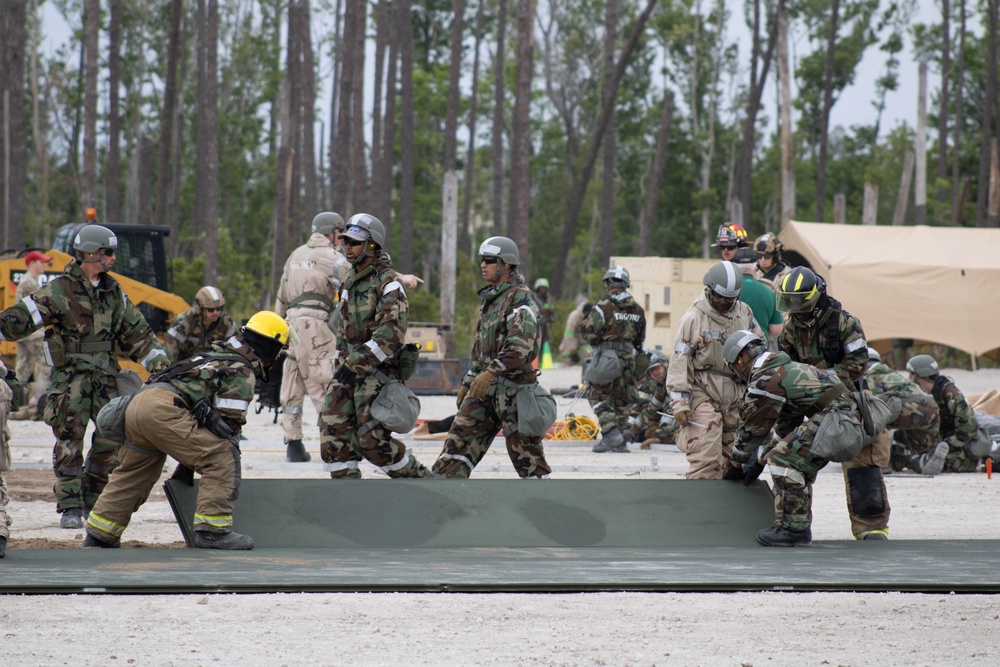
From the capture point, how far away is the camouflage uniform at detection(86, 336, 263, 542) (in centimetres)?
718

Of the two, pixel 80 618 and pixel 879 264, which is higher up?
pixel 879 264

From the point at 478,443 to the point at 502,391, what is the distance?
1.36 feet

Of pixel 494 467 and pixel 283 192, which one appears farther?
pixel 283 192

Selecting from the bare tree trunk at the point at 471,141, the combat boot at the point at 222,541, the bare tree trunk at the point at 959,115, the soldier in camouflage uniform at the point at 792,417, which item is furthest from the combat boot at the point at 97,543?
the bare tree trunk at the point at 471,141

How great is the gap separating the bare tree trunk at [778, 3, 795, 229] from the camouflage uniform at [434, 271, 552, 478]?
25.8 meters

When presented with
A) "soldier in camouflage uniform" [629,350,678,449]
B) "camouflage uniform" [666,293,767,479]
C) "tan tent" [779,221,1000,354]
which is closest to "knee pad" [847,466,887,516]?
"camouflage uniform" [666,293,767,479]

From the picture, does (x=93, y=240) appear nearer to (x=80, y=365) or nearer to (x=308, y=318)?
(x=80, y=365)

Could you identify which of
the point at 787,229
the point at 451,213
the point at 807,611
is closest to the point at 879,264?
the point at 787,229

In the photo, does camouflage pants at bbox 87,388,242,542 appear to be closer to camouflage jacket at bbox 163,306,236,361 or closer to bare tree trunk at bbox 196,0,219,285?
camouflage jacket at bbox 163,306,236,361

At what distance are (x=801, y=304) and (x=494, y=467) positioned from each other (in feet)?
16.0

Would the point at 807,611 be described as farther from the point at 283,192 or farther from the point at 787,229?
the point at 283,192

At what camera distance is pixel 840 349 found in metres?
8.02

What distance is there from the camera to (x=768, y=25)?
55.5 m

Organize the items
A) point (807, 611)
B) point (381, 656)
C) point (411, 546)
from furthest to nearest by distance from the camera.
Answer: point (411, 546), point (807, 611), point (381, 656)
